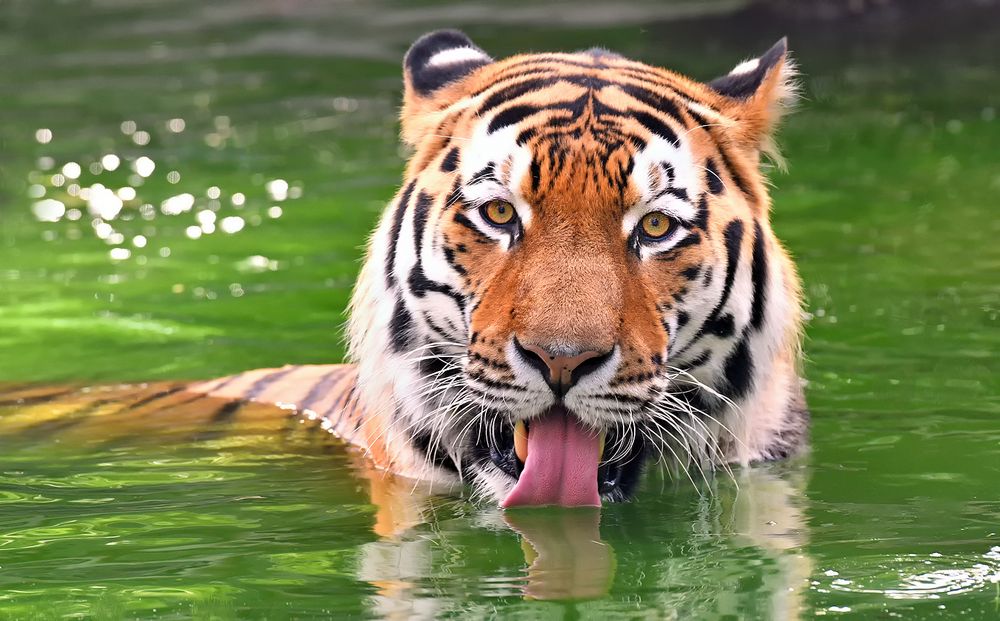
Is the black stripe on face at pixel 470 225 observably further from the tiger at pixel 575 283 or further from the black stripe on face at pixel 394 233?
the black stripe on face at pixel 394 233

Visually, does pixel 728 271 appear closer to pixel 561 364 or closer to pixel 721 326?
pixel 721 326

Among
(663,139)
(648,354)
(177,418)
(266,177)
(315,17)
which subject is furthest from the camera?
(315,17)

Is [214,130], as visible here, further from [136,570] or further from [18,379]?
[136,570]

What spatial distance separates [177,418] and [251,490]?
0.86 meters

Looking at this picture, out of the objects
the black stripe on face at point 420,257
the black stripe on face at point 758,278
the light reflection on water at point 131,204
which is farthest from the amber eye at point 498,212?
the light reflection on water at point 131,204

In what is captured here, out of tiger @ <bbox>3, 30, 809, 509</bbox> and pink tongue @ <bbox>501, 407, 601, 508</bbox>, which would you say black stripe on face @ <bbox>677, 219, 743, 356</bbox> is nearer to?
tiger @ <bbox>3, 30, 809, 509</bbox>

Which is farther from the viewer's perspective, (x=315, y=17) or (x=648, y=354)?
(x=315, y=17)

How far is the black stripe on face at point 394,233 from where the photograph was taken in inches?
156

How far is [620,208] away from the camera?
3.58m

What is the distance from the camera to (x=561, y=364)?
3.31 meters

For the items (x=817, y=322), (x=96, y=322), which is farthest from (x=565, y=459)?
(x=96, y=322)

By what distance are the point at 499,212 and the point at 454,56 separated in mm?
803

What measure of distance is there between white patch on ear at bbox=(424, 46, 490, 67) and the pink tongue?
1118mm

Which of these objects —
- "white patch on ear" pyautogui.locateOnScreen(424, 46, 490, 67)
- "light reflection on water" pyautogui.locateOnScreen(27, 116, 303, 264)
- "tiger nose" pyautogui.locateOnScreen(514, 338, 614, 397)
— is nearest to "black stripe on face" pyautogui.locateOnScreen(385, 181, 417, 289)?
"white patch on ear" pyautogui.locateOnScreen(424, 46, 490, 67)
